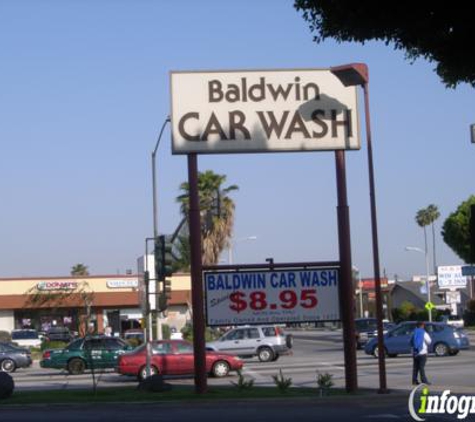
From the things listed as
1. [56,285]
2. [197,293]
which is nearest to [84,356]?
[197,293]

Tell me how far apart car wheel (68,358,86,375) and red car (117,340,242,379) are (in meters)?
5.61

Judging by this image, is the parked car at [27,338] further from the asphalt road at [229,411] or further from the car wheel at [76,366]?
the asphalt road at [229,411]

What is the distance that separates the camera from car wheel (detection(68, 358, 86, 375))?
36.6 metres

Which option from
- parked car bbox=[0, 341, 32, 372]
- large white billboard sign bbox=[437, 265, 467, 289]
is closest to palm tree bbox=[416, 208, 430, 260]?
large white billboard sign bbox=[437, 265, 467, 289]

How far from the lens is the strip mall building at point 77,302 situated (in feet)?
228

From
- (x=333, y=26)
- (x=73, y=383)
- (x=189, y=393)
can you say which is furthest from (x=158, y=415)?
(x=73, y=383)

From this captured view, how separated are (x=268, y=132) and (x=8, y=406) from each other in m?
8.85

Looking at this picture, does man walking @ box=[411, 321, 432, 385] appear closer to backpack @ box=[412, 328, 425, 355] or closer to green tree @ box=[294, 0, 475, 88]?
backpack @ box=[412, 328, 425, 355]

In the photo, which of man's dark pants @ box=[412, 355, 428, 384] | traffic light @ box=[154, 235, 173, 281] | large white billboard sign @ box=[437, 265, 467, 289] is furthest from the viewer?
large white billboard sign @ box=[437, 265, 467, 289]

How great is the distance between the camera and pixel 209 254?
61906mm

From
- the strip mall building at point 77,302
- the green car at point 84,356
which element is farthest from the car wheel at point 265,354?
the strip mall building at point 77,302

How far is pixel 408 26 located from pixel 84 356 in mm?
27093

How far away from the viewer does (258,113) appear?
75.1 ft

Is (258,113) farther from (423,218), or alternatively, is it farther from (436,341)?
(423,218)
